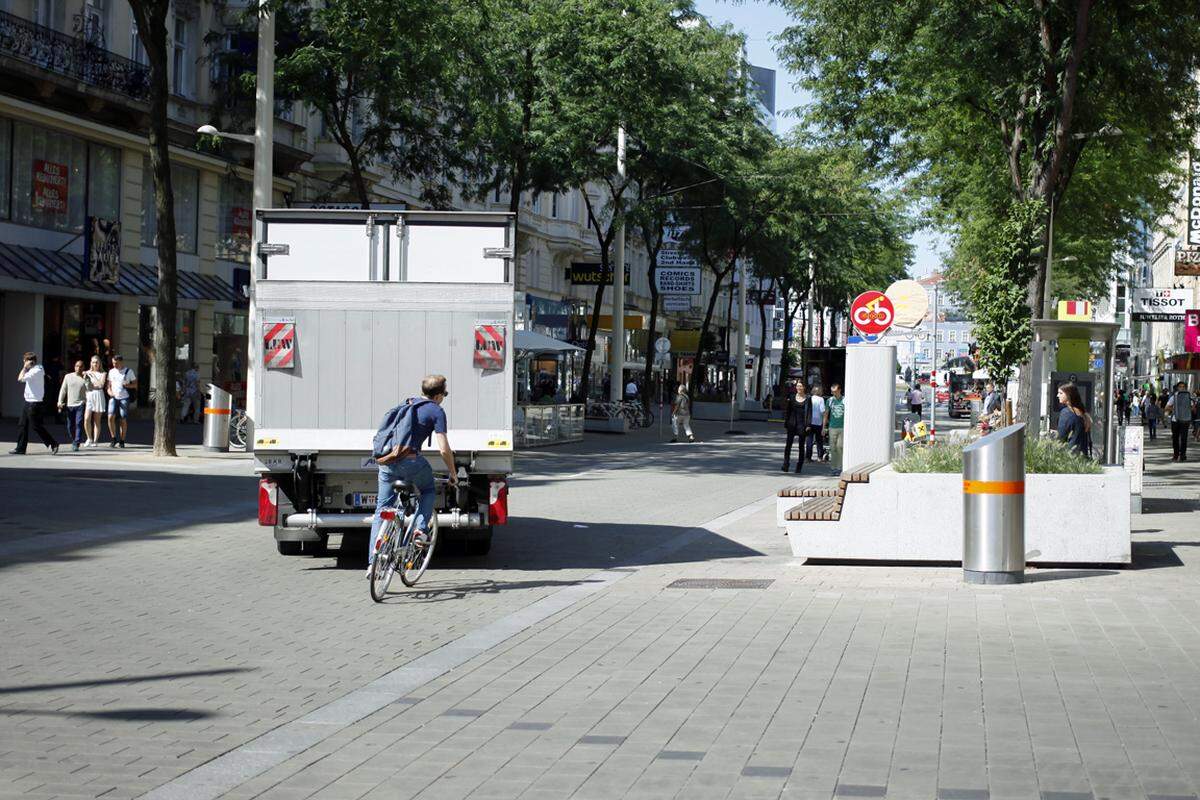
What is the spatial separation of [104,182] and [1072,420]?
24.6 m

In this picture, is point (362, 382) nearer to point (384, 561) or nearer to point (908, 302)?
point (384, 561)

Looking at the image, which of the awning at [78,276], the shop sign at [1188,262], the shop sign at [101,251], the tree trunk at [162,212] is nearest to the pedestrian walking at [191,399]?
the awning at [78,276]

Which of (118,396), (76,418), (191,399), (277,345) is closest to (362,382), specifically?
(277,345)

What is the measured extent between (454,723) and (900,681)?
8.10 feet

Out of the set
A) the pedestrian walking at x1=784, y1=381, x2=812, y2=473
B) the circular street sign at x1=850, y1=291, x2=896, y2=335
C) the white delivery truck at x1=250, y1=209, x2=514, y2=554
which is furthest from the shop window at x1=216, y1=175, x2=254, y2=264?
the white delivery truck at x1=250, y1=209, x2=514, y2=554

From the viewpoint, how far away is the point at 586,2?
39.2 metres

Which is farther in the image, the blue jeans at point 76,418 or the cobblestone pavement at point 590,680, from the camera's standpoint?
the blue jeans at point 76,418

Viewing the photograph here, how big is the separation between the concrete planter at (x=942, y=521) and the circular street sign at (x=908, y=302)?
3.13 m

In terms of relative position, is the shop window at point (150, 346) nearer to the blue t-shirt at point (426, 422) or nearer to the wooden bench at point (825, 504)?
the wooden bench at point (825, 504)

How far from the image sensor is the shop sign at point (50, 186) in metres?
33.2

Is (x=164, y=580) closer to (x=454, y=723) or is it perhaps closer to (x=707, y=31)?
(x=454, y=723)

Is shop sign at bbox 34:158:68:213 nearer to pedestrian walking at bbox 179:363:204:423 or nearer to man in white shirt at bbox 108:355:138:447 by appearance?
pedestrian walking at bbox 179:363:204:423

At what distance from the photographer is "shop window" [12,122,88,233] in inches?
1284

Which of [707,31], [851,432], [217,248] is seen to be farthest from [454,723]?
[707,31]
